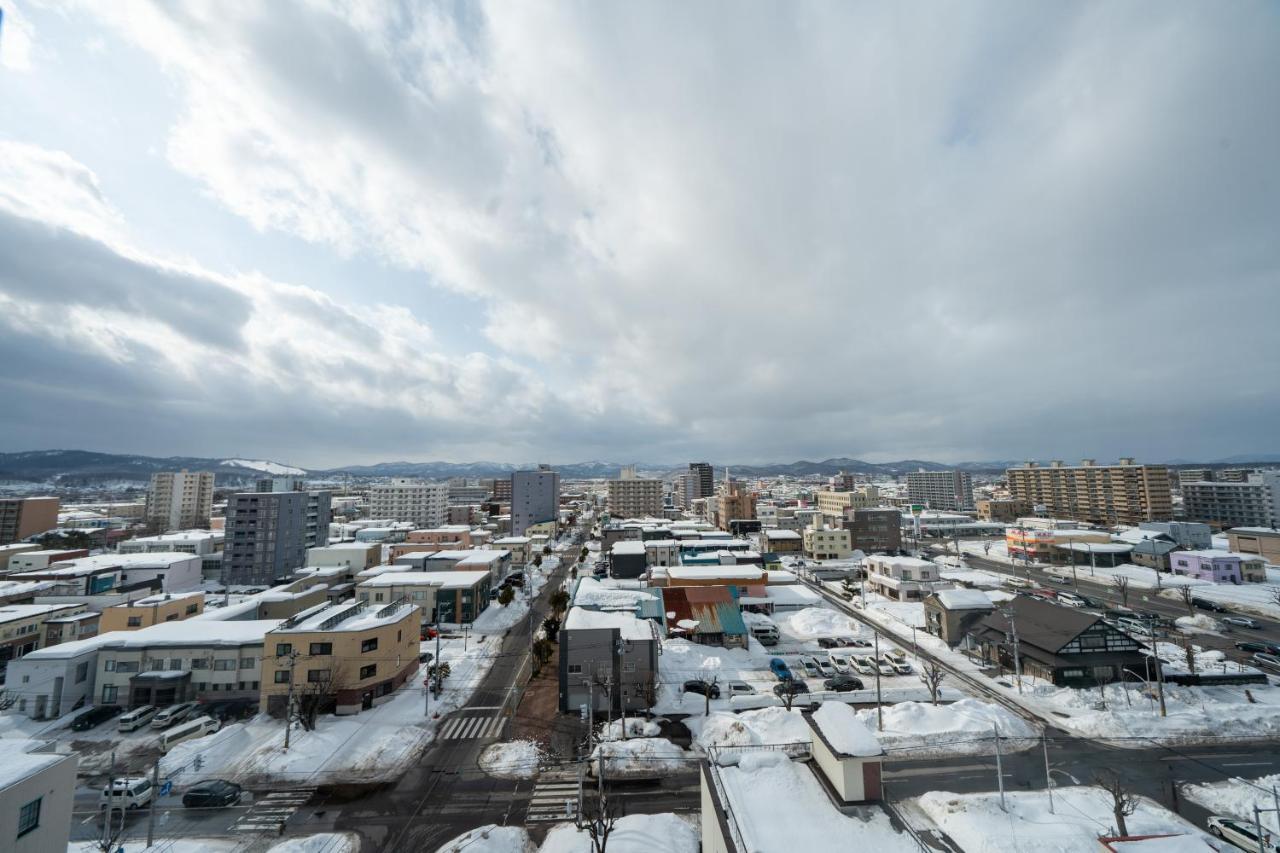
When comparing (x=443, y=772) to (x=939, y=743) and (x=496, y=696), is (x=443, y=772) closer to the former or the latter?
(x=496, y=696)

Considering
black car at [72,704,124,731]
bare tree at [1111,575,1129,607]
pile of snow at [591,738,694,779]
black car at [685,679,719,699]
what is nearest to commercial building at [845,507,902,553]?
bare tree at [1111,575,1129,607]

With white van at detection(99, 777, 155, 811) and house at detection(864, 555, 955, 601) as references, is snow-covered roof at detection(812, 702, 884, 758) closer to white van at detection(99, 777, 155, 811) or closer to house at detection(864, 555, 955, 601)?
white van at detection(99, 777, 155, 811)

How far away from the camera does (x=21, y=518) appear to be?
7556 cm

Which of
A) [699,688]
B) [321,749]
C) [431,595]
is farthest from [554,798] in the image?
→ [431,595]

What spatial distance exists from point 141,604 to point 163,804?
1040 inches

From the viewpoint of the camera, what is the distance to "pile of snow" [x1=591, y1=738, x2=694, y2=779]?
2178cm

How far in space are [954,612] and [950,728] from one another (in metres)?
16.8

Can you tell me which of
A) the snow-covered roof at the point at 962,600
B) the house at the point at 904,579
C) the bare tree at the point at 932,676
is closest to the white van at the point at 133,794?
the bare tree at the point at 932,676

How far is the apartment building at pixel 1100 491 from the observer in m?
97.8

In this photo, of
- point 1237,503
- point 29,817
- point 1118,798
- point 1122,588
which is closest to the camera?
point 29,817

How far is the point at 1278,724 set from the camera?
79.6ft

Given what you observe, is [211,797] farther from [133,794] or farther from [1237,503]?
[1237,503]

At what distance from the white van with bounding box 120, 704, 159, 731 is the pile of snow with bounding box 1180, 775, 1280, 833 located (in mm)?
49496

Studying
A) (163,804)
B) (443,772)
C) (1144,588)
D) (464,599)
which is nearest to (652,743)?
(443,772)
